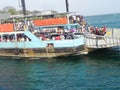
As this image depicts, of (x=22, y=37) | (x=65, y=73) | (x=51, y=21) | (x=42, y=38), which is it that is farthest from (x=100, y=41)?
(x=22, y=37)

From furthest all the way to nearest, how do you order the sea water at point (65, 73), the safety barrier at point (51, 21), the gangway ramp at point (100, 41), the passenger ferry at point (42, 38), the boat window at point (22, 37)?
the safety barrier at point (51, 21), the boat window at point (22, 37), the passenger ferry at point (42, 38), the gangway ramp at point (100, 41), the sea water at point (65, 73)

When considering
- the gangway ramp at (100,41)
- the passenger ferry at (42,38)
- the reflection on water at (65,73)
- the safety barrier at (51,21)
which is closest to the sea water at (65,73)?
the reflection on water at (65,73)

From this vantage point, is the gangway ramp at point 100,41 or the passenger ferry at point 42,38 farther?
the passenger ferry at point 42,38

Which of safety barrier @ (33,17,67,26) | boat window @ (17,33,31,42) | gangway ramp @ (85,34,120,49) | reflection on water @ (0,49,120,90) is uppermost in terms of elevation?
safety barrier @ (33,17,67,26)

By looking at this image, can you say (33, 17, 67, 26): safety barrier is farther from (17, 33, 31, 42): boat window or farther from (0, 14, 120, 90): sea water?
(0, 14, 120, 90): sea water

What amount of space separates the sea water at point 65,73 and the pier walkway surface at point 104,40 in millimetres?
1213

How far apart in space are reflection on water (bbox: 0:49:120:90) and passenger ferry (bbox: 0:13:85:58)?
3.48 ft

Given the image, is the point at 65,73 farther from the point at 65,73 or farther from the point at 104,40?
the point at 104,40

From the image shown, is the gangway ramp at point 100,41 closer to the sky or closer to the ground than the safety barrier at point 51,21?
closer to the ground

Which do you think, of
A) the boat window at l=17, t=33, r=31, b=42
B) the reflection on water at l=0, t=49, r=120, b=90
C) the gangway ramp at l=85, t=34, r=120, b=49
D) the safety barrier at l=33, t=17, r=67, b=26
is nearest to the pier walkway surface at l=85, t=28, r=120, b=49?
the gangway ramp at l=85, t=34, r=120, b=49

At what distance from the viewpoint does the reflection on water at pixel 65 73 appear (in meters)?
22.5

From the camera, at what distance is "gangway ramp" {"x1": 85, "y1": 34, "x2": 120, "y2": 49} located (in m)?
32.3

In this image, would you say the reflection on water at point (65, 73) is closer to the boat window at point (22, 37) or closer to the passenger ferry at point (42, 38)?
the passenger ferry at point (42, 38)

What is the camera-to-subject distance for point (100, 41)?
32812mm
